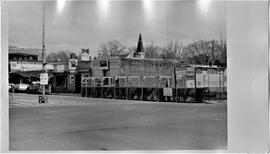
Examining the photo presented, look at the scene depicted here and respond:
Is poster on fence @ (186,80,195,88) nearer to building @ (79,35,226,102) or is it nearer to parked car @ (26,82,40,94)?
building @ (79,35,226,102)

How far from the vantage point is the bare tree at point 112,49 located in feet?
18.8

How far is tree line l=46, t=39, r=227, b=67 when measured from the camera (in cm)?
573

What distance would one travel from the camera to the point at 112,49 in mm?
5855

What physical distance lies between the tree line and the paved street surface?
796 millimetres

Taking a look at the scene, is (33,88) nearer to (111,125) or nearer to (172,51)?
(111,125)

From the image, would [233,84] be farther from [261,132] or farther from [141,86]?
[141,86]

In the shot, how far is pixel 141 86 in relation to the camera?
6.21m

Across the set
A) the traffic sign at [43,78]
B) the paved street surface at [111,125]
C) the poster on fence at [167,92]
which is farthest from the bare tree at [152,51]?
the traffic sign at [43,78]

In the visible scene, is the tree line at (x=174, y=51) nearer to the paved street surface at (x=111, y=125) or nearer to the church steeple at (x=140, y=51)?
the church steeple at (x=140, y=51)

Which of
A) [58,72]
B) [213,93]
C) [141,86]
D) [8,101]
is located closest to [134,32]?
[141,86]

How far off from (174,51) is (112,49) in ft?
3.72

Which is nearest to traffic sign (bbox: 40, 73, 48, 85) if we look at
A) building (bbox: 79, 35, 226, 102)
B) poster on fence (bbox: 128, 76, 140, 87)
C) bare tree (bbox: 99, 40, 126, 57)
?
building (bbox: 79, 35, 226, 102)

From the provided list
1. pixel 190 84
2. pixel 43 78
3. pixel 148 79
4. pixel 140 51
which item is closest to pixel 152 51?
pixel 140 51

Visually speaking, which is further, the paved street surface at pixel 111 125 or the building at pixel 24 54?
the building at pixel 24 54
